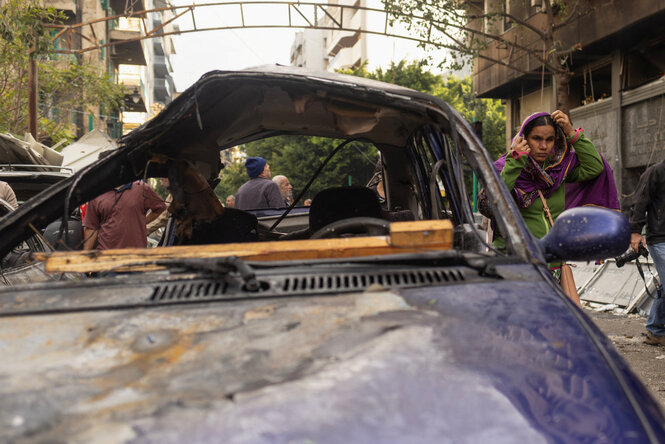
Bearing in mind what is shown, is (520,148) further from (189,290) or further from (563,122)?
(189,290)

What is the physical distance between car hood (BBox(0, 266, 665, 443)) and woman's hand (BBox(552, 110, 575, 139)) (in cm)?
253

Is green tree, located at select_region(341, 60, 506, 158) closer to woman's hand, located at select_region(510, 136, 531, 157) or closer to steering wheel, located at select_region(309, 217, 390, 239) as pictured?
woman's hand, located at select_region(510, 136, 531, 157)

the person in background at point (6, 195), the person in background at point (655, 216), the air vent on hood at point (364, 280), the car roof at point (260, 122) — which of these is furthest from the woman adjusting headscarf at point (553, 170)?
the person in background at point (6, 195)

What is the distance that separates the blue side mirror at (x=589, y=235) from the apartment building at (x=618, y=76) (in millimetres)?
12700

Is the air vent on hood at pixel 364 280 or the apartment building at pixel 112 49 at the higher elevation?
the apartment building at pixel 112 49

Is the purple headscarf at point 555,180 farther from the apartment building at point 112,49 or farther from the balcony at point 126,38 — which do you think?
the balcony at point 126,38

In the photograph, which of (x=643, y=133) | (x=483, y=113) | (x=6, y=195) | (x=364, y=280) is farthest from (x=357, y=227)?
(x=483, y=113)

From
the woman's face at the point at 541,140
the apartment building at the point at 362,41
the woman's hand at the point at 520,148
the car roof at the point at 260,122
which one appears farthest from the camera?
the apartment building at the point at 362,41

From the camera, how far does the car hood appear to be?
114 centimetres

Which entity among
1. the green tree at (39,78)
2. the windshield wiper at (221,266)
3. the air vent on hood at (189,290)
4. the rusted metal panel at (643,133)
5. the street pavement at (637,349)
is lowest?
the street pavement at (637,349)

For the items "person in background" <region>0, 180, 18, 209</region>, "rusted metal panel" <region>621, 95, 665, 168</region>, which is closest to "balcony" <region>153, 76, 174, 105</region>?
"rusted metal panel" <region>621, 95, 665, 168</region>

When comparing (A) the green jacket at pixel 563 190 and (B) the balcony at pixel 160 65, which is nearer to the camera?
(A) the green jacket at pixel 563 190

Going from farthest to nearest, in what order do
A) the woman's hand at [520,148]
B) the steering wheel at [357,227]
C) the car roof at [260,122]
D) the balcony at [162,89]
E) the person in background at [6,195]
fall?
the balcony at [162,89]
the person in background at [6,195]
the woman's hand at [520,148]
the steering wheel at [357,227]
the car roof at [260,122]

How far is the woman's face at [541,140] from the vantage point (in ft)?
12.9
